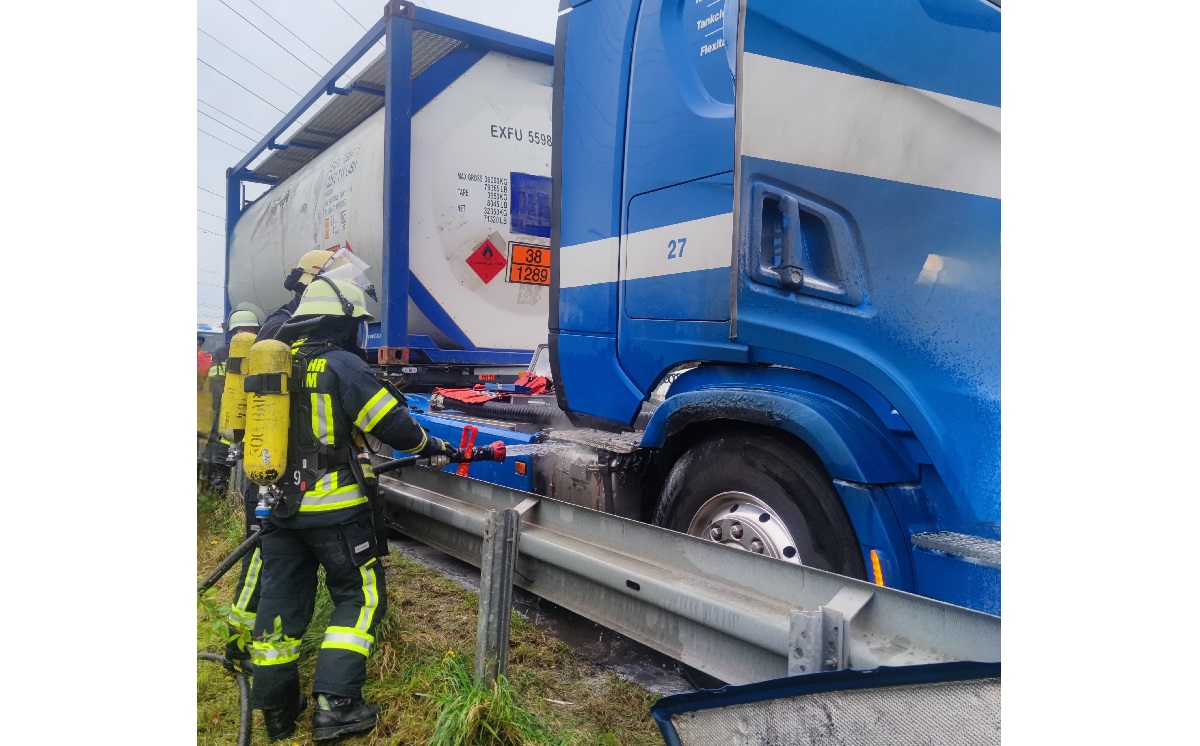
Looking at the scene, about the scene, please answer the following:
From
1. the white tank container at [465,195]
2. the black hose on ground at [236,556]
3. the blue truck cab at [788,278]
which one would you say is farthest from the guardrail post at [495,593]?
the white tank container at [465,195]

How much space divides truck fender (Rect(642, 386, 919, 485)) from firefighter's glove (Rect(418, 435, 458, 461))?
97 cm

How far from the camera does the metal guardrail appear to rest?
1208 mm

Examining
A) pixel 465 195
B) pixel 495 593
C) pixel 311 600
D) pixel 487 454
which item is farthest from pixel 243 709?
pixel 465 195

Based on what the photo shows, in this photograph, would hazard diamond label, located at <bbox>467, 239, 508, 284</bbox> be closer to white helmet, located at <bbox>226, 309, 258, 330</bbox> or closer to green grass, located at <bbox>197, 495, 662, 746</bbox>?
white helmet, located at <bbox>226, 309, 258, 330</bbox>

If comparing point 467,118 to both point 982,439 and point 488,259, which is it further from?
point 982,439

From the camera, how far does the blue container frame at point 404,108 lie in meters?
3.62

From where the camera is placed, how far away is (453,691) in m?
2.00

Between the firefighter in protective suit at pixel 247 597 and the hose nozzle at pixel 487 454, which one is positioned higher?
the hose nozzle at pixel 487 454

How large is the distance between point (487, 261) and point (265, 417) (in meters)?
1.98

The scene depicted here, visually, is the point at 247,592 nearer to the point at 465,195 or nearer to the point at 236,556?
the point at 236,556

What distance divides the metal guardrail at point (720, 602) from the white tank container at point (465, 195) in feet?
5.73

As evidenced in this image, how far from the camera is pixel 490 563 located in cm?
193

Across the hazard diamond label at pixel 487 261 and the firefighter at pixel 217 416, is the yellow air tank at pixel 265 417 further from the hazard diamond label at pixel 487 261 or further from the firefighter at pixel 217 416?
the hazard diamond label at pixel 487 261

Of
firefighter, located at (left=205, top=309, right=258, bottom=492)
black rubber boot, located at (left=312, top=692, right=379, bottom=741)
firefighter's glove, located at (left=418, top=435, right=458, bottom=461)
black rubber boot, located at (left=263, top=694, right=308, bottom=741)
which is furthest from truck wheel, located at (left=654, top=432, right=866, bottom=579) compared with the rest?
firefighter, located at (left=205, top=309, right=258, bottom=492)
